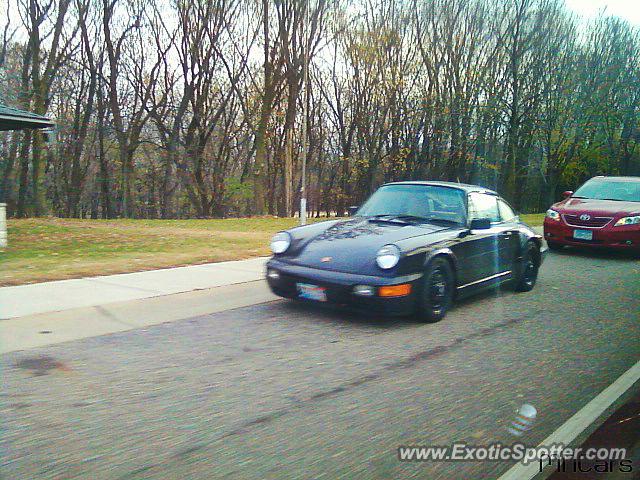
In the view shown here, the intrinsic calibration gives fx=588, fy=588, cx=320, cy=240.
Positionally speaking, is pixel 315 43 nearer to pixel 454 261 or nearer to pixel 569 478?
pixel 454 261

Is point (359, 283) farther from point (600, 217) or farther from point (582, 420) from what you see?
point (600, 217)

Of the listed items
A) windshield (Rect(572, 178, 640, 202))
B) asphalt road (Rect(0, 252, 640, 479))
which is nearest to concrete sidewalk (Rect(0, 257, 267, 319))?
asphalt road (Rect(0, 252, 640, 479))

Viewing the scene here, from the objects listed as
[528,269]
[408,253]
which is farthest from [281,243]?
[528,269]

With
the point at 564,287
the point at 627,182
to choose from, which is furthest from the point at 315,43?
the point at 564,287

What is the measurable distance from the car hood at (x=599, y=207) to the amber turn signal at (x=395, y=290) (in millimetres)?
7452

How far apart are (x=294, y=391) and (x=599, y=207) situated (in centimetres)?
973

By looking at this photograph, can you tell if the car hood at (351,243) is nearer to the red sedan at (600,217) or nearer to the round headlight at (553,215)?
the red sedan at (600,217)

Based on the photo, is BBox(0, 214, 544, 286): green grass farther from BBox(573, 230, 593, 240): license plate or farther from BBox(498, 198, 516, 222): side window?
BBox(573, 230, 593, 240): license plate

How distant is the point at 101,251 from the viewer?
35.2 feet

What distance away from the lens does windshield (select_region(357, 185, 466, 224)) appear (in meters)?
6.80

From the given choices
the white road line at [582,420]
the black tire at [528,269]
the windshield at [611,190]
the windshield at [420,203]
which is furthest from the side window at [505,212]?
the windshield at [611,190]

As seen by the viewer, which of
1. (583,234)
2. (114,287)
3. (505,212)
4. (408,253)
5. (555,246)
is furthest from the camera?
(555,246)

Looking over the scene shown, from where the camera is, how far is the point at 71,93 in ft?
101

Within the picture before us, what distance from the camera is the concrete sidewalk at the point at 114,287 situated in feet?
20.6
